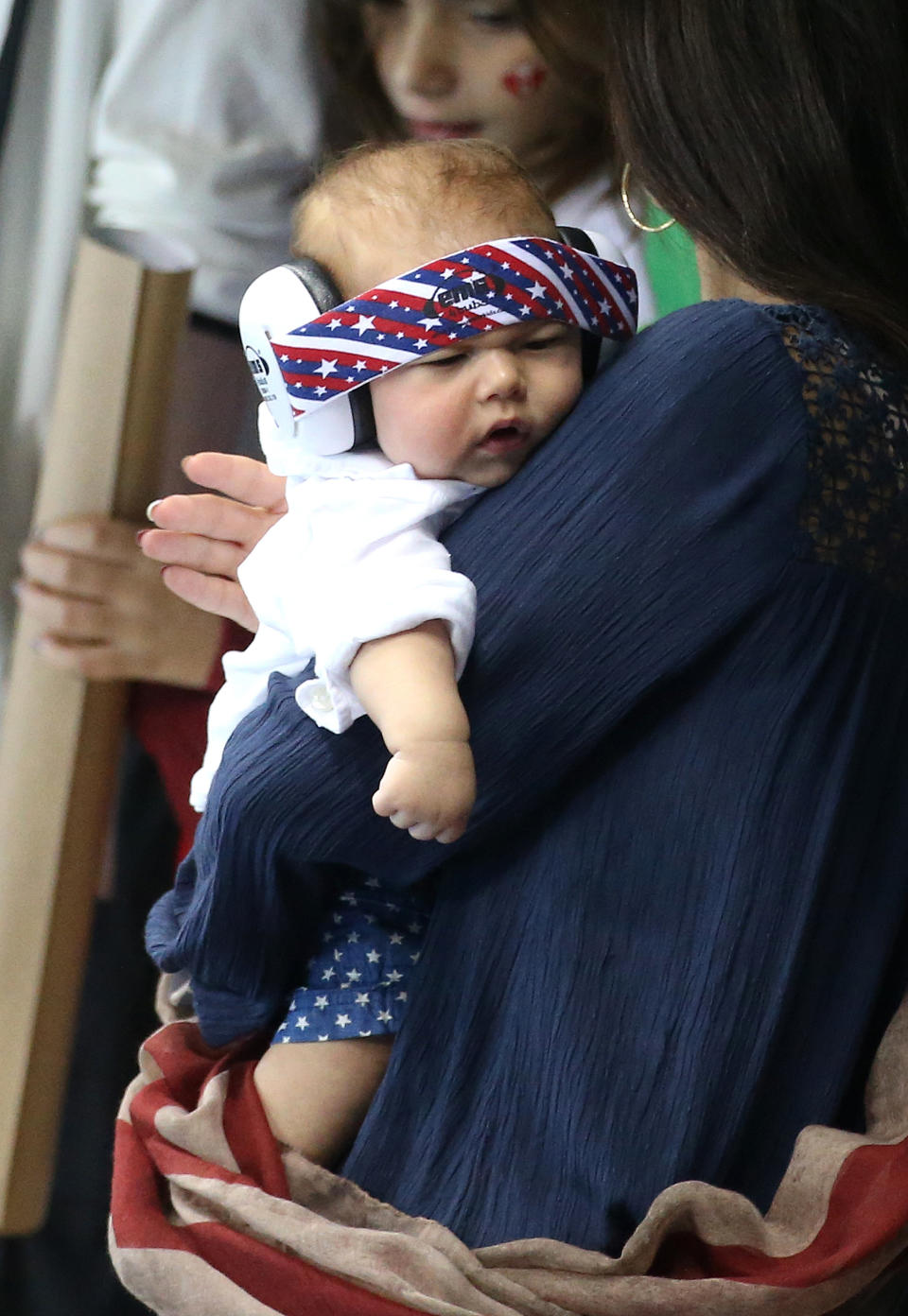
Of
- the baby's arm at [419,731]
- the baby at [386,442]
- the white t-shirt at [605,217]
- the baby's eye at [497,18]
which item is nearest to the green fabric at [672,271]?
the white t-shirt at [605,217]

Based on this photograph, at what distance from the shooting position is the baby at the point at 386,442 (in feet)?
2.07

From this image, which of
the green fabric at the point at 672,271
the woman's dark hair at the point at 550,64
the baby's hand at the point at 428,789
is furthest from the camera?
the woman's dark hair at the point at 550,64

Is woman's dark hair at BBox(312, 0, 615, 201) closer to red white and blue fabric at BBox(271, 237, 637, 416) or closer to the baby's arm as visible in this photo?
red white and blue fabric at BBox(271, 237, 637, 416)

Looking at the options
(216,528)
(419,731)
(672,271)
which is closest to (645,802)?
(419,731)

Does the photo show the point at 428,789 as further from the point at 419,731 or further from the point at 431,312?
the point at 431,312

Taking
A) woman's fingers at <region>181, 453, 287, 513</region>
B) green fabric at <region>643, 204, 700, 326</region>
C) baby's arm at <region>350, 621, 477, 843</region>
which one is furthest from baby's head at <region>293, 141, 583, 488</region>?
green fabric at <region>643, 204, 700, 326</region>

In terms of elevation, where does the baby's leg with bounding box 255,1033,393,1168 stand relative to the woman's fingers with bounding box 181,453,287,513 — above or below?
below

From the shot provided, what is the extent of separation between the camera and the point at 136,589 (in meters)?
1.36

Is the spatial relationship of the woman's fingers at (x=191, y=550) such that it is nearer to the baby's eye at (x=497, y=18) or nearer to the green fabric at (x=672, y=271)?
the green fabric at (x=672, y=271)

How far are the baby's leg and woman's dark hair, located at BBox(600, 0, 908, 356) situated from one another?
1.43 ft

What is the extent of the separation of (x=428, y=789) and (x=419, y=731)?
0.08 ft

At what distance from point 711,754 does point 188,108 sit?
1.02m

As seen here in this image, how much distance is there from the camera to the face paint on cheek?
4.41 feet

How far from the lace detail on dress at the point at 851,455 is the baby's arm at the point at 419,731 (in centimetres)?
19
